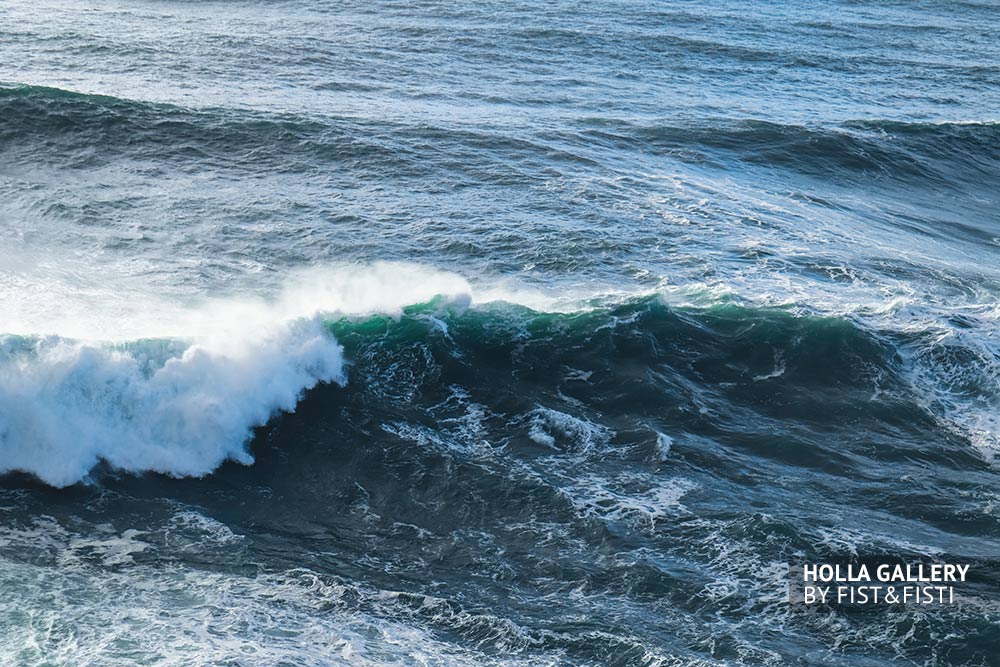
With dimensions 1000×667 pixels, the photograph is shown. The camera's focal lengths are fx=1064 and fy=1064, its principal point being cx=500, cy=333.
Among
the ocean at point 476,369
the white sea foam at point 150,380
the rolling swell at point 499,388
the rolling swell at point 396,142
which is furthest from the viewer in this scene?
the rolling swell at point 396,142

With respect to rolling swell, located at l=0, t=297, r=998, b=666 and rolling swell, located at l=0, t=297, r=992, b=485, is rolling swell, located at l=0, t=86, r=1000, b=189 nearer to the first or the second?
rolling swell, located at l=0, t=297, r=992, b=485

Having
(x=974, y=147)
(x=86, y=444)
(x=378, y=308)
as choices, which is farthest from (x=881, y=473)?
(x=974, y=147)

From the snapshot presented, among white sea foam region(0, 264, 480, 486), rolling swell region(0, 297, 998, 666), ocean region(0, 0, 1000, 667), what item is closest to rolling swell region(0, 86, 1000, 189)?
ocean region(0, 0, 1000, 667)

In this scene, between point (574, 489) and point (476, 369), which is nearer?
point (574, 489)

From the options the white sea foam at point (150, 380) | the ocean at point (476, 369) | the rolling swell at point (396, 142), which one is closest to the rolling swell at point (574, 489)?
the ocean at point (476, 369)

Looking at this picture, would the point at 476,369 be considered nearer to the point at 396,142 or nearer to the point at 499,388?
the point at 499,388

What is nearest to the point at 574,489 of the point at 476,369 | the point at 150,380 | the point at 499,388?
the point at 499,388

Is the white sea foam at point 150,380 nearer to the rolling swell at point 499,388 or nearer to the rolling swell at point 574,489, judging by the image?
the rolling swell at point 499,388

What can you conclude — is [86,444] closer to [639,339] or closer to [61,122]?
[639,339]
